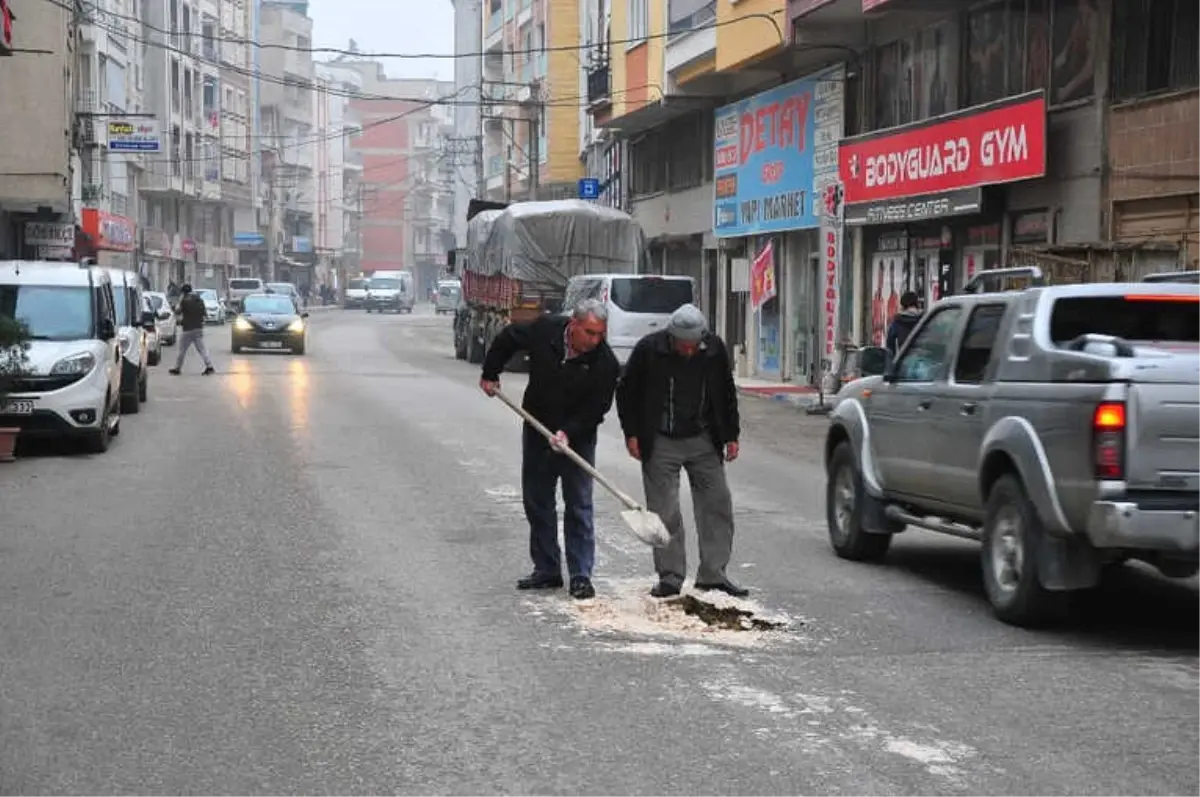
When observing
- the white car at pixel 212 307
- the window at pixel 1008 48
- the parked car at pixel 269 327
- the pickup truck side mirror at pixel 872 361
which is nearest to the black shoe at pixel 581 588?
the pickup truck side mirror at pixel 872 361

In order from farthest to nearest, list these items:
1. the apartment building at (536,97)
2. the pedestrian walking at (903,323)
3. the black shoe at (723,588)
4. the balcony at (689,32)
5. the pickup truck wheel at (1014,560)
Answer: the apartment building at (536,97)
the balcony at (689,32)
the pedestrian walking at (903,323)
the black shoe at (723,588)
the pickup truck wheel at (1014,560)

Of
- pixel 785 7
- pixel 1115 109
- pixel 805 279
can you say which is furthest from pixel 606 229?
pixel 1115 109

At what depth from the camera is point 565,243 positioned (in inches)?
1454

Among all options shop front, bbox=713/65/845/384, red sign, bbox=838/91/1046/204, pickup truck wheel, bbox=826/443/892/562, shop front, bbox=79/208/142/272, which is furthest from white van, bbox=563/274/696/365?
shop front, bbox=79/208/142/272

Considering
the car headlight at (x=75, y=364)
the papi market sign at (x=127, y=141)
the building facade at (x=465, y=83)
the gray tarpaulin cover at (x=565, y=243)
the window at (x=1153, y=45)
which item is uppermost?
the building facade at (x=465, y=83)

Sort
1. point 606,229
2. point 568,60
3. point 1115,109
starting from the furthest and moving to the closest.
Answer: point 568,60 → point 606,229 → point 1115,109

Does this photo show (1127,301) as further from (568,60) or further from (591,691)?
(568,60)

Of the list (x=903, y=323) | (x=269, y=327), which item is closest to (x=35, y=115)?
(x=269, y=327)

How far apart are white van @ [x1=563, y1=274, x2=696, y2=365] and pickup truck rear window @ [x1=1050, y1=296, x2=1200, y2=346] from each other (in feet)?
71.6

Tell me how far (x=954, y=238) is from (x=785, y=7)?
18.8 ft

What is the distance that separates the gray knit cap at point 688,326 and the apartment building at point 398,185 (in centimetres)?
14737

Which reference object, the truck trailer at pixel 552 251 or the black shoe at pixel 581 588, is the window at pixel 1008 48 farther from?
the black shoe at pixel 581 588

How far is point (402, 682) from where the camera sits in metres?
A: 7.66

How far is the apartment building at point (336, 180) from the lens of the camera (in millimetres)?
131962
